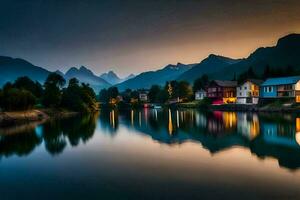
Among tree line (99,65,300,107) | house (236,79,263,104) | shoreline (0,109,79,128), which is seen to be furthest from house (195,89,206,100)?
shoreline (0,109,79,128)

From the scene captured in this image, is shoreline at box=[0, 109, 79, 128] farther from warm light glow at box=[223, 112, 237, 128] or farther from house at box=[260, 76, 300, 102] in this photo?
house at box=[260, 76, 300, 102]

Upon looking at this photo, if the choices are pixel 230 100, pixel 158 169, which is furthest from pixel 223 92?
pixel 158 169

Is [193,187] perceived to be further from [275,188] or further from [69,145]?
[69,145]

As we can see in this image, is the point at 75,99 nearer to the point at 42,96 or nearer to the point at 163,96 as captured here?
the point at 42,96

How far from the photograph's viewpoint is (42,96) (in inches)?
3529

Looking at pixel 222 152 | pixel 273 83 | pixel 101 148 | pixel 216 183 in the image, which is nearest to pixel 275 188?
pixel 216 183

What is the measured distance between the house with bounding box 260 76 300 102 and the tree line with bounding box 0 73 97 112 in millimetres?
62346

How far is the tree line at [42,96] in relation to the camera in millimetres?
62722

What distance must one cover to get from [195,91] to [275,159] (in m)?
112

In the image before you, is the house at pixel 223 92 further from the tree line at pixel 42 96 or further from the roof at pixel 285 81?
the tree line at pixel 42 96

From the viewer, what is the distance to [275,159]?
21.1 m

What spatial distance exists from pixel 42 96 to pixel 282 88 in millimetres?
72634

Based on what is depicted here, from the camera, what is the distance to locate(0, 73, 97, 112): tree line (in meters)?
62.7

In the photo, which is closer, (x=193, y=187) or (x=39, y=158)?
(x=193, y=187)
